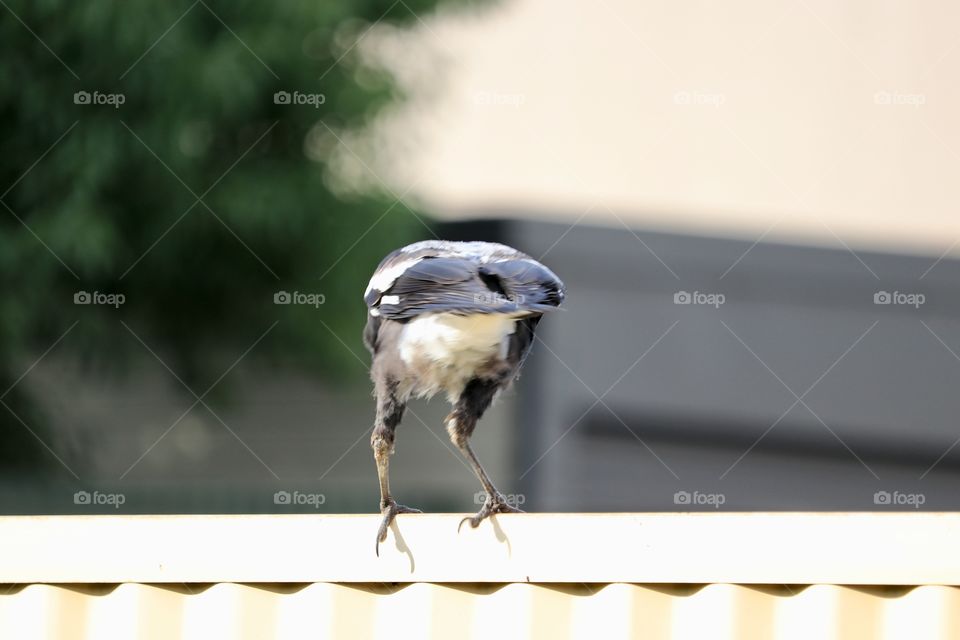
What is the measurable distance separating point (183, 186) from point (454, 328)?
174 inches

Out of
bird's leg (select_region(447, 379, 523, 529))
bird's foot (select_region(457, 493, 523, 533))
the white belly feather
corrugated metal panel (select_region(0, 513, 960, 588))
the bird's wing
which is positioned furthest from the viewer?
bird's leg (select_region(447, 379, 523, 529))

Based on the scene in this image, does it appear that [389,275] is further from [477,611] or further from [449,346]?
[477,611]

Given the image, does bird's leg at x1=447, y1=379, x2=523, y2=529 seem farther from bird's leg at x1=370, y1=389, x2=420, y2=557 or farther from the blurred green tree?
the blurred green tree

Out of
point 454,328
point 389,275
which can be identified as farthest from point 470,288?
point 389,275

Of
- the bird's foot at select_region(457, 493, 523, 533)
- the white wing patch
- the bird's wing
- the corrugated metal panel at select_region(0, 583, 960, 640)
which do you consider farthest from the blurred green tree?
the corrugated metal panel at select_region(0, 583, 960, 640)

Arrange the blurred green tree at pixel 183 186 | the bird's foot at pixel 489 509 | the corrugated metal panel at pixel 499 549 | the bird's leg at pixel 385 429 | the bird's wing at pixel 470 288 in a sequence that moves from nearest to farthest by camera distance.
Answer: the corrugated metal panel at pixel 499 549
the bird's foot at pixel 489 509
the bird's wing at pixel 470 288
the bird's leg at pixel 385 429
the blurred green tree at pixel 183 186

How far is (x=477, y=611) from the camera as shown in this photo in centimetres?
254

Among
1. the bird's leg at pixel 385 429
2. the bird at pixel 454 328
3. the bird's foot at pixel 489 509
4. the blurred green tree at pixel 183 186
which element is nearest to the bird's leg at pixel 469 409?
the bird at pixel 454 328

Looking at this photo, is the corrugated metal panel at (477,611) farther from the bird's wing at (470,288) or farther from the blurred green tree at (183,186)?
the blurred green tree at (183,186)

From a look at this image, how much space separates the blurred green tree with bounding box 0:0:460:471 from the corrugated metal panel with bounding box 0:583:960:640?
175 inches

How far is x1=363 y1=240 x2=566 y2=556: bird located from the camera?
3160mm

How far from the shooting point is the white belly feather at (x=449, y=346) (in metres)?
3.38

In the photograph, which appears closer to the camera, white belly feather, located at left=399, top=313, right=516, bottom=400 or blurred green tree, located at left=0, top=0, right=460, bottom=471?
white belly feather, located at left=399, top=313, right=516, bottom=400

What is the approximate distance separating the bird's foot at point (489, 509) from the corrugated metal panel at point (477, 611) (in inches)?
5.5
